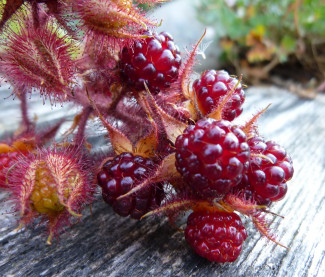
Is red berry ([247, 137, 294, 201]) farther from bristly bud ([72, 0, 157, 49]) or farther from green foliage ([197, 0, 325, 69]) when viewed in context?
green foliage ([197, 0, 325, 69])

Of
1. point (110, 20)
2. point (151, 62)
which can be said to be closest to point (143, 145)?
point (151, 62)

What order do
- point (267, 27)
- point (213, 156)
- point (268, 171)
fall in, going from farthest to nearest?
1. point (267, 27)
2. point (268, 171)
3. point (213, 156)

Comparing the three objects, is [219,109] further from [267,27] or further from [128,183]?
[267,27]

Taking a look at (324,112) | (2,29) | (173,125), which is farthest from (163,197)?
(324,112)

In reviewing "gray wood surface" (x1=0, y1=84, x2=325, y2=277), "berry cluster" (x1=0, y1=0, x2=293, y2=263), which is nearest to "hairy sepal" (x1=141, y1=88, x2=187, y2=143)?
"berry cluster" (x1=0, y1=0, x2=293, y2=263)

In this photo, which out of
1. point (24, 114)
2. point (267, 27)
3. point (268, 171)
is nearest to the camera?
point (268, 171)

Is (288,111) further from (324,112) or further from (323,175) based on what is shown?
(323,175)
